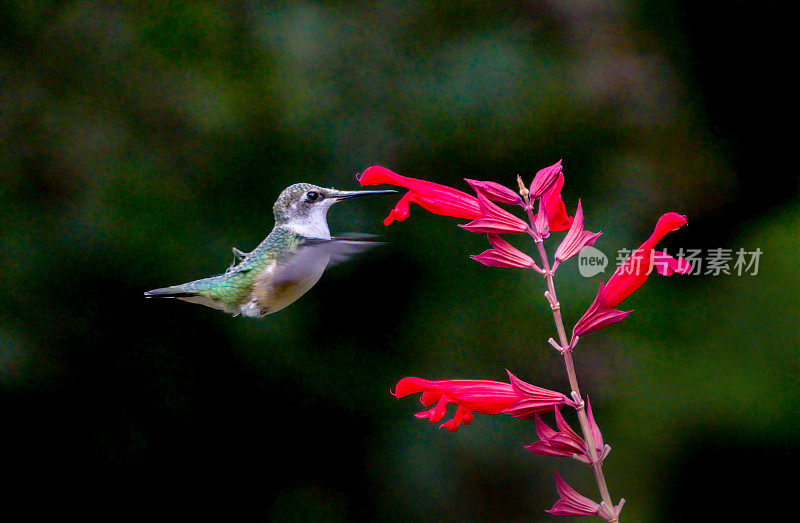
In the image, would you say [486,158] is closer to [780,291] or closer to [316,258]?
[780,291]

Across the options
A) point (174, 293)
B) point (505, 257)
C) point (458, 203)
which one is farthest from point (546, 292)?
point (174, 293)

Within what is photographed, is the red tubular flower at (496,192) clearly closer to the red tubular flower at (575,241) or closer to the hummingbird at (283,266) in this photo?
the red tubular flower at (575,241)

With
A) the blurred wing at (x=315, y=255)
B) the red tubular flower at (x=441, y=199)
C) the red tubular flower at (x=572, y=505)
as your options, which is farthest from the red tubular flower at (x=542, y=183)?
the red tubular flower at (x=572, y=505)

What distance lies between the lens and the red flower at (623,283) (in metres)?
1.12

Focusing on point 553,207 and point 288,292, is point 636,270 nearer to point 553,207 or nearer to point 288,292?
point 553,207

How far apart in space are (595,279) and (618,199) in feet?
1.17

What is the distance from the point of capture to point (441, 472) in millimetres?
2707

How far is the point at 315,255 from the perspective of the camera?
1446mm

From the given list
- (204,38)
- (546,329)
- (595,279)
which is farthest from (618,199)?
(204,38)

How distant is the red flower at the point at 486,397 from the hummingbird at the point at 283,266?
28 cm

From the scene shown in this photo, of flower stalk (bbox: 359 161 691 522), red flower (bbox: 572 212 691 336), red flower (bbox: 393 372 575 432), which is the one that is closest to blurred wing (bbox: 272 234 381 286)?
flower stalk (bbox: 359 161 691 522)

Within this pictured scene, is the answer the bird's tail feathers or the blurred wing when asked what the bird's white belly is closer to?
the blurred wing

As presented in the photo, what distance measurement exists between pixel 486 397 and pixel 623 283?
0.26 metres

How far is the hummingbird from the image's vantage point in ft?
4.79
